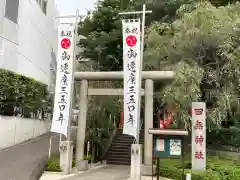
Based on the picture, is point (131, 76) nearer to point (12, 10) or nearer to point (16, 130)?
point (16, 130)

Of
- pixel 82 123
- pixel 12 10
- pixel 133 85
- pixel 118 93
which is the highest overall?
pixel 12 10

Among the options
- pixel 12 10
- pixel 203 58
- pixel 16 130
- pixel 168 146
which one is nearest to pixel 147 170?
pixel 168 146

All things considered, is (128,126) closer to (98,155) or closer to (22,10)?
(98,155)

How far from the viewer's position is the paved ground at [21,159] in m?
13.5

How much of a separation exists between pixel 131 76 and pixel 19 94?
9363 millimetres

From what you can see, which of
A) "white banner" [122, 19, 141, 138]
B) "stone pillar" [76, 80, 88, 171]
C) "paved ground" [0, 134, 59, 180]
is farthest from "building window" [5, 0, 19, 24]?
"white banner" [122, 19, 141, 138]

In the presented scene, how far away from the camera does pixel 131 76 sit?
45.1ft

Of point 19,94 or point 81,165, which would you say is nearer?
point 81,165

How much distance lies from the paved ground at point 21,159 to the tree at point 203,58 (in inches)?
277

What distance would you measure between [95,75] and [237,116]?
8.29 metres

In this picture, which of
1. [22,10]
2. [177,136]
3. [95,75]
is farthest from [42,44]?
[177,136]

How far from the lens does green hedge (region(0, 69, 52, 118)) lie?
19.1m

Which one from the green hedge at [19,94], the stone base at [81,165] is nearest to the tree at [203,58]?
the stone base at [81,165]

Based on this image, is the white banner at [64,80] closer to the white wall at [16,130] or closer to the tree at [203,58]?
the tree at [203,58]
